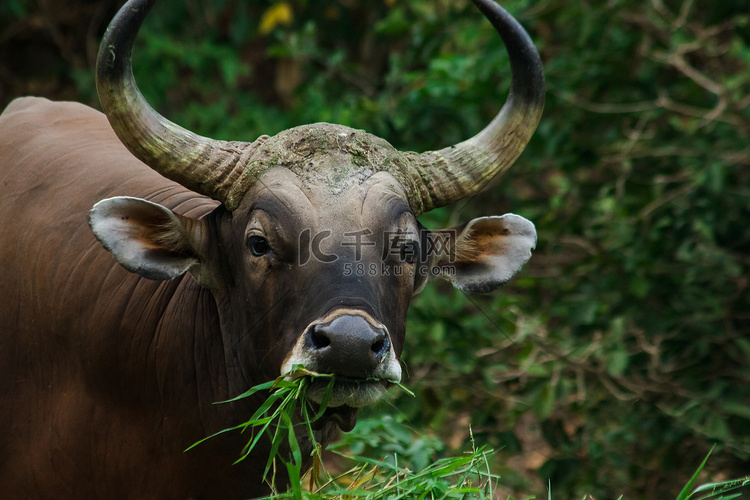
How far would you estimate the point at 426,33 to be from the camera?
7809mm

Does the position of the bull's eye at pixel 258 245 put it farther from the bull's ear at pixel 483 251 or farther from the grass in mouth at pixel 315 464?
the bull's ear at pixel 483 251

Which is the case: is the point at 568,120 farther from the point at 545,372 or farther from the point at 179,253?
the point at 179,253

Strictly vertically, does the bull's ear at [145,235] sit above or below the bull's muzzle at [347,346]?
above

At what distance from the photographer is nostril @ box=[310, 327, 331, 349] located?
331cm

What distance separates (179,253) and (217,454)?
0.89m

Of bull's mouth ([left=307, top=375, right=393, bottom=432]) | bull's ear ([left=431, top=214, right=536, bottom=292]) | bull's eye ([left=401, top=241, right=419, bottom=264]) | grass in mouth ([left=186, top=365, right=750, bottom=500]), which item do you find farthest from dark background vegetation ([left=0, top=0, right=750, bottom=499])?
bull's mouth ([left=307, top=375, right=393, bottom=432])

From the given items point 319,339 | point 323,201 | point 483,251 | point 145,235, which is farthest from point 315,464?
point 483,251

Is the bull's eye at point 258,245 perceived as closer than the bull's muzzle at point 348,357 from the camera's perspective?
No

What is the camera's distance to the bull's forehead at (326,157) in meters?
3.79

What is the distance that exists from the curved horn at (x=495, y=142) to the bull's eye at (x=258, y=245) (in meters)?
0.75

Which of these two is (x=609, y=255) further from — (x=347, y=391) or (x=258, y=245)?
(x=347, y=391)

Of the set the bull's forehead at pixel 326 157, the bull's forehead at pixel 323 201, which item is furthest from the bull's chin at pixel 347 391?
the bull's forehead at pixel 326 157

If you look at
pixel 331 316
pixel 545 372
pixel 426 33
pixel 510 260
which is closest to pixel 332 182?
pixel 331 316

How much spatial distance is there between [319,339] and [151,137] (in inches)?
46.6
